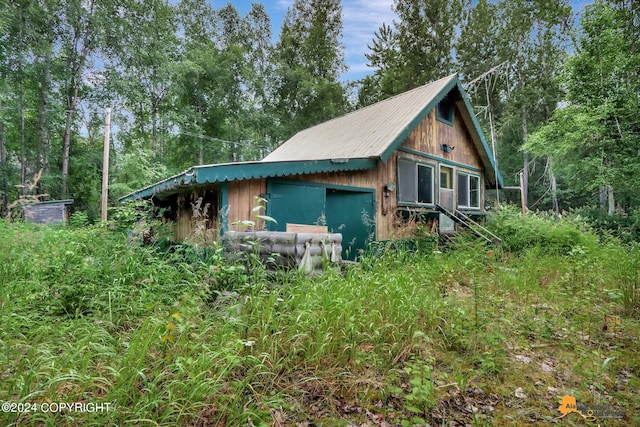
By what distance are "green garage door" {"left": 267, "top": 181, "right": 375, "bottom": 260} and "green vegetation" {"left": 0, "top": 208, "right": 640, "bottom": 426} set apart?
6.12ft

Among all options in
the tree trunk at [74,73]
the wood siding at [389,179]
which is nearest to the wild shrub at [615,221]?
the wood siding at [389,179]

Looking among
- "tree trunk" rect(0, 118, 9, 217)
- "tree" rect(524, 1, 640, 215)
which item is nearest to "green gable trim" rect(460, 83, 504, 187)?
"tree" rect(524, 1, 640, 215)

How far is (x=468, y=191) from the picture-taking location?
9.89 metres

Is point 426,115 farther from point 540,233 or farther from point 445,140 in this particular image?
point 540,233


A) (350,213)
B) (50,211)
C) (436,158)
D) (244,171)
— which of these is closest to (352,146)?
(350,213)

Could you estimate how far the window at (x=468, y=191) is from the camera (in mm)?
9600

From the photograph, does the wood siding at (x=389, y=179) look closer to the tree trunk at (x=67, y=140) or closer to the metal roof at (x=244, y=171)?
the metal roof at (x=244, y=171)

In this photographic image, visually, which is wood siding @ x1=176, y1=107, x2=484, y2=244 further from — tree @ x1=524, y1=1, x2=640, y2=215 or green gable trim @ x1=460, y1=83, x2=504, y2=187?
tree @ x1=524, y1=1, x2=640, y2=215

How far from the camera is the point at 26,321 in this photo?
2.30 m

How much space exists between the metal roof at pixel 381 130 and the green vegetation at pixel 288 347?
3858 mm

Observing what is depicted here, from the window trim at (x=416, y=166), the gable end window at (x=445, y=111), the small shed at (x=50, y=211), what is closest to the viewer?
the window trim at (x=416, y=166)

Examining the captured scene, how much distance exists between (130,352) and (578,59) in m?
18.4

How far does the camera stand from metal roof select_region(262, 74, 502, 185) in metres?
6.65

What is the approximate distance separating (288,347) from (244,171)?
2.86 m
